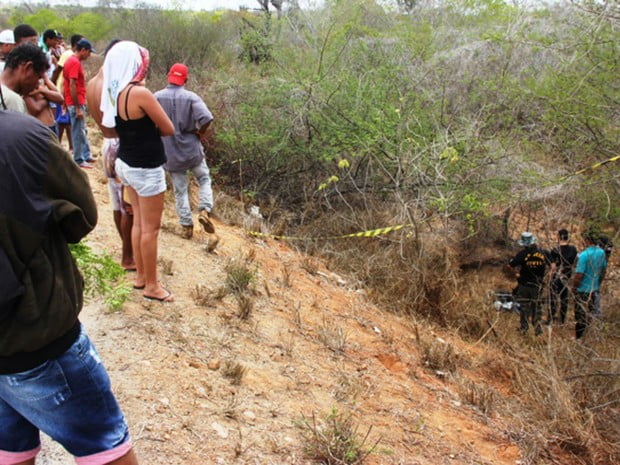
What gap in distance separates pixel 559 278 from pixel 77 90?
603cm

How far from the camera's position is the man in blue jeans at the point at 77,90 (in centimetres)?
645

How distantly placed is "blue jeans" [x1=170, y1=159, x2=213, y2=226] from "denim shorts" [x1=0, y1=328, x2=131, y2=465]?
12.6 feet

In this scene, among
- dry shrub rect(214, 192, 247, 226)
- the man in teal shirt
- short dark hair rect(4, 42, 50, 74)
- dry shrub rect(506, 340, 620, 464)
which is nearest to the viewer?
short dark hair rect(4, 42, 50, 74)

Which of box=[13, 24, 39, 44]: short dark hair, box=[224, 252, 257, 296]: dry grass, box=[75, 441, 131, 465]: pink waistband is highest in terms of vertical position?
box=[13, 24, 39, 44]: short dark hair

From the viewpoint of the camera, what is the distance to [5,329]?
1.67m

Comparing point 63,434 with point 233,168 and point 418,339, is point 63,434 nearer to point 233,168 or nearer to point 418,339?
point 418,339

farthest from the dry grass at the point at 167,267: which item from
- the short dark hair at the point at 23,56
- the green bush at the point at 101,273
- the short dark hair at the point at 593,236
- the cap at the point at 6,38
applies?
the short dark hair at the point at 593,236

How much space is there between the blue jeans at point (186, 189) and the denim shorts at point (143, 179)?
1.80 meters

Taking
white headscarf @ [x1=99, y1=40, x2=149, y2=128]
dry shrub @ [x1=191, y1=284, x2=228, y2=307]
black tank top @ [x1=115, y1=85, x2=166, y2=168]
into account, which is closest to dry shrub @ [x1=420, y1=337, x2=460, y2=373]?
dry shrub @ [x1=191, y1=284, x2=228, y2=307]

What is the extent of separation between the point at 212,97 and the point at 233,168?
1.59 metres

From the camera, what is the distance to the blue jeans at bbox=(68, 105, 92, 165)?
685 cm

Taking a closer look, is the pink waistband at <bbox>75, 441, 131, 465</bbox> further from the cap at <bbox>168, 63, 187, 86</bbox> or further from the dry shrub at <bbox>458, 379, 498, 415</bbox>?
the cap at <bbox>168, 63, 187, 86</bbox>

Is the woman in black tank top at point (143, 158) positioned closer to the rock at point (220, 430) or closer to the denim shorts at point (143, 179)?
the denim shorts at point (143, 179)

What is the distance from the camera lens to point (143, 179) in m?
3.71
